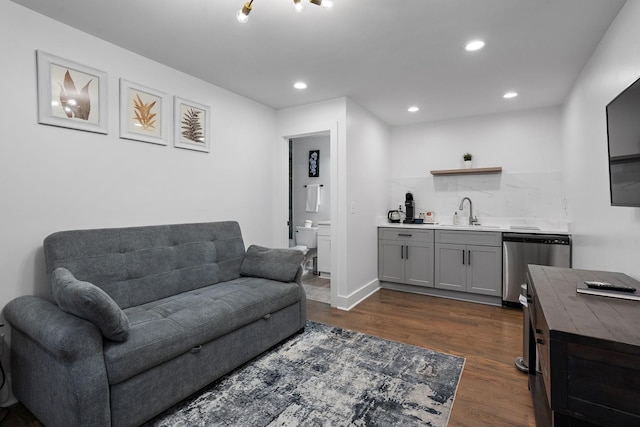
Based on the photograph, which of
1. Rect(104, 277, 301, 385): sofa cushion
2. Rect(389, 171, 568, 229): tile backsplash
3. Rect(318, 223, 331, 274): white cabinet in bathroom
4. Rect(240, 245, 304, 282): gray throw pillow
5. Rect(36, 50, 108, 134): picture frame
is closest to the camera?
Rect(104, 277, 301, 385): sofa cushion

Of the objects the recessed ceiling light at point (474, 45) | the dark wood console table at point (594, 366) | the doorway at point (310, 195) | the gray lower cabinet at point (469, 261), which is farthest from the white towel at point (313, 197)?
the dark wood console table at point (594, 366)

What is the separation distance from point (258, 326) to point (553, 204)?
399cm

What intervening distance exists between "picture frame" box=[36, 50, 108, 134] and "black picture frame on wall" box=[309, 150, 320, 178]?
12.8 ft

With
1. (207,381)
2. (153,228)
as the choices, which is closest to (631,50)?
(207,381)

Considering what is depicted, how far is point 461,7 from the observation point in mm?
1975

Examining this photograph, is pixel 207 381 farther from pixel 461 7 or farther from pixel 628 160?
pixel 461 7

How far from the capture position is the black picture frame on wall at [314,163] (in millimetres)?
5934

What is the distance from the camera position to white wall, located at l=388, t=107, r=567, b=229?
4031 mm

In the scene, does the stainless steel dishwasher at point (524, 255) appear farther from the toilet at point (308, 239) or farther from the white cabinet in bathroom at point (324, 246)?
the toilet at point (308, 239)

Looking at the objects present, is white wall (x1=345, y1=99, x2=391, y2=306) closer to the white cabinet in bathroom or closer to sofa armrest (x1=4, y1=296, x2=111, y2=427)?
the white cabinet in bathroom

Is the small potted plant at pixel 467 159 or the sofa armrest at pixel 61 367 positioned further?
the small potted plant at pixel 467 159

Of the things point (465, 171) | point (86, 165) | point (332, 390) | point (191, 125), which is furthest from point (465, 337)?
point (86, 165)

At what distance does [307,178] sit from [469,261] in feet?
10.9

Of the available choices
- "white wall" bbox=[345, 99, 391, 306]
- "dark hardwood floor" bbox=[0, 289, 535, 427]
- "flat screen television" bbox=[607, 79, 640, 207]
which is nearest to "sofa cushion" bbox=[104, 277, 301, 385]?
"dark hardwood floor" bbox=[0, 289, 535, 427]
